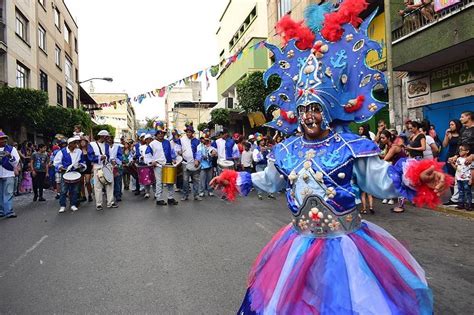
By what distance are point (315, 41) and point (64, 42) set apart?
36256mm

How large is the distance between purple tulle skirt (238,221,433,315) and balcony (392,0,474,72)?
385 inches

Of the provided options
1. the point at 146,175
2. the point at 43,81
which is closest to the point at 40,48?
the point at 43,81

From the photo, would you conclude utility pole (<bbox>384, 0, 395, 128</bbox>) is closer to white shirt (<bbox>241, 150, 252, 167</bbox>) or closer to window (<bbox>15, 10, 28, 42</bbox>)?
white shirt (<bbox>241, 150, 252, 167</bbox>)

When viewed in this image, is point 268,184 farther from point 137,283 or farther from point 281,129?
point 137,283

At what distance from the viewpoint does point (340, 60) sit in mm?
2795

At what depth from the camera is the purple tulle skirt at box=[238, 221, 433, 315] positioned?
7.16ft

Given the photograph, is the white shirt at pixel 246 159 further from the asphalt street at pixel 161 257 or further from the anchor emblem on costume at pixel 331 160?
the anchor emblem on costume at pixel 331 160

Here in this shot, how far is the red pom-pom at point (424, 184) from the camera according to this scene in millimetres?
2361

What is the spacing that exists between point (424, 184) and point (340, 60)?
99 cm

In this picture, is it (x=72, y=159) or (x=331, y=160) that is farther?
(x=72, y=159)

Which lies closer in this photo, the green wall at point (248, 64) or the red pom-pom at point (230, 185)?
the red pom-pom at point (230, 185)

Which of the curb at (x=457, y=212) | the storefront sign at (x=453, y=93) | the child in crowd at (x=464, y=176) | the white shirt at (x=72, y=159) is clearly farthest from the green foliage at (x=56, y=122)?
the child in crowd at (x=464, y=176)

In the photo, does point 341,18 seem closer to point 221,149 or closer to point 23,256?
point 23,256

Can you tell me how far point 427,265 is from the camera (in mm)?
4770
